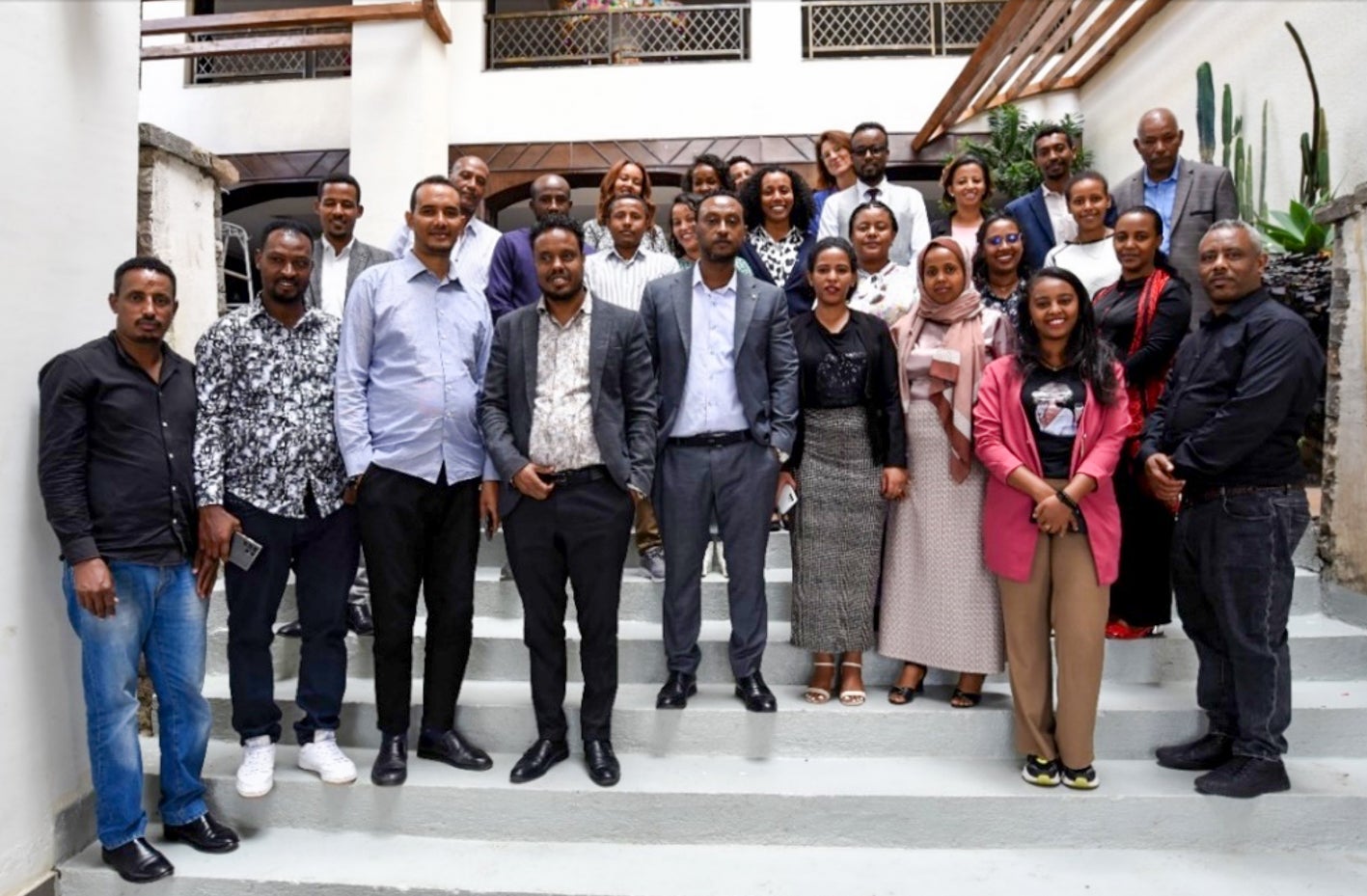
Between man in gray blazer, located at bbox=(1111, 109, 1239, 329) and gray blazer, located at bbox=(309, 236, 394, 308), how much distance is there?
3.02m

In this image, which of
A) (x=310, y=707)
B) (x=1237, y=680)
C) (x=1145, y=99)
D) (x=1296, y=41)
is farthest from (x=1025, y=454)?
(x=1145, y=99)

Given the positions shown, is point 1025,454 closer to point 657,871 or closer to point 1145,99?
point 657,871

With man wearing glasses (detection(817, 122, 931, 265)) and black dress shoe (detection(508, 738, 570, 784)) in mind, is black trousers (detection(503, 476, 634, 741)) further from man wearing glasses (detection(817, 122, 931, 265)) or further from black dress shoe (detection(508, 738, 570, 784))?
man wearing glasses (detection(817, 122, 931, 265))

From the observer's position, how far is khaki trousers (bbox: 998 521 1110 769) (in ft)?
8.39

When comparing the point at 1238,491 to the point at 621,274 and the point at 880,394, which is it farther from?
the point at 621,274

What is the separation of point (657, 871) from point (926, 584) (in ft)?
3.96

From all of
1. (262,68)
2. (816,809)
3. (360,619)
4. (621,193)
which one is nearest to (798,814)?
(816,809)

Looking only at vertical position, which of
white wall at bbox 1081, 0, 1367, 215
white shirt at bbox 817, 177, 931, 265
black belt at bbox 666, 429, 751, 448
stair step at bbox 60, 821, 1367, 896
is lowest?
stair step at bbox 60, 821, 1367, 896

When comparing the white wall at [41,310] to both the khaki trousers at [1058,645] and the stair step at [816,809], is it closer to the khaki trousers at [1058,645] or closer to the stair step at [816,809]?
the stair step at [816,809]

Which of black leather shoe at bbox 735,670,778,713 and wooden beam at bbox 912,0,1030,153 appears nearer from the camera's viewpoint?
black leather shoe at bbox 735,670,778,713

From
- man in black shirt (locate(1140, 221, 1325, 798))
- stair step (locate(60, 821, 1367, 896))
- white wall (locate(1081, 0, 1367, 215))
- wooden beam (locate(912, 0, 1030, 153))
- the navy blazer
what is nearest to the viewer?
stair step (locate(60, 821, 1367, 896))

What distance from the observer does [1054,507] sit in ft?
8.32

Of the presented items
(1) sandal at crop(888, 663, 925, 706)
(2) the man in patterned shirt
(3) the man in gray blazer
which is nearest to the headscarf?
(1) sandal at crop(888, 663, 925, 706)

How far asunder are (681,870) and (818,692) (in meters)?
0.75
